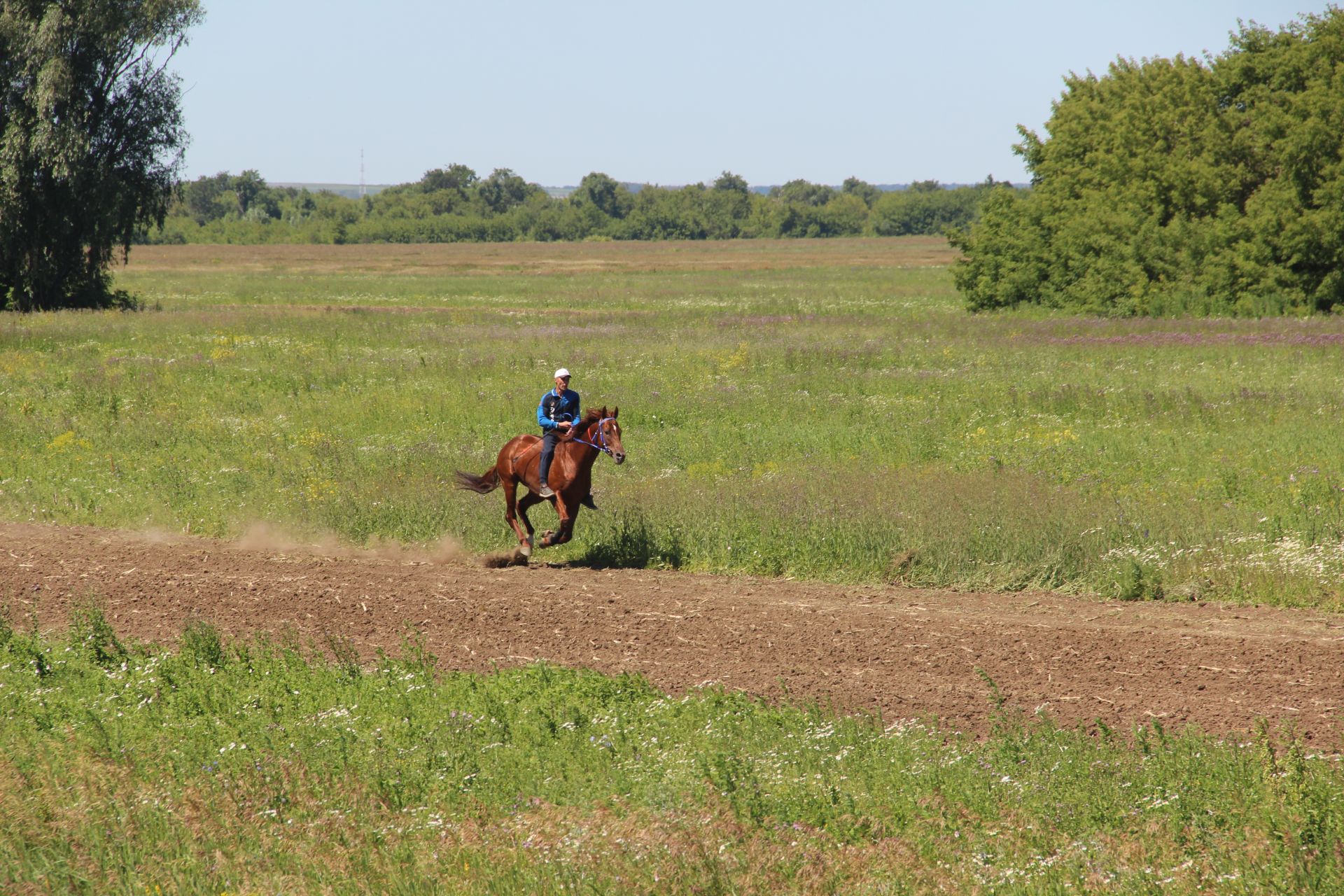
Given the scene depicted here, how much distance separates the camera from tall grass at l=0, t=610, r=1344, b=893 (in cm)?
648

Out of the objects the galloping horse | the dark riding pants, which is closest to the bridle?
the galloping horse

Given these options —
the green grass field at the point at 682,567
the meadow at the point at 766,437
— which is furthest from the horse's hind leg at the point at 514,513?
the green grass field at the point at 682,567

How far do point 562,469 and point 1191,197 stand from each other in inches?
1388

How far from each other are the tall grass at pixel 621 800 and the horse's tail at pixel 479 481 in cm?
618

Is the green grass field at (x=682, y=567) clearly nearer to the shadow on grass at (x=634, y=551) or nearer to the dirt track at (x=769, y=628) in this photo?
the shadow on grass at (x=634, y=551)

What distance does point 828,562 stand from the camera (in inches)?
545

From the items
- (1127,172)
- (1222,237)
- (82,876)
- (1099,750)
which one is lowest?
(82,876)

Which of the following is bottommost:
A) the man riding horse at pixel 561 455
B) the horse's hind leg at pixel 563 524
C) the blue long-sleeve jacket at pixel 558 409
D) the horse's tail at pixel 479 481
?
the horse's hind leg at pixel 563 524

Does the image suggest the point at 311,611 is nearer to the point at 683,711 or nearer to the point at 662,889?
the point at 683,711

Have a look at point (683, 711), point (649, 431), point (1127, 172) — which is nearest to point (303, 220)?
point (1127, 172)

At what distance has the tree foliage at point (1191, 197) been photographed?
1476 inches

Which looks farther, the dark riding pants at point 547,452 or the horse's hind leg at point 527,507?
the horse's hind leg at point 527,507

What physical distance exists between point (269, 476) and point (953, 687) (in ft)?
44.5

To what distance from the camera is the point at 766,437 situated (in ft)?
68.1
